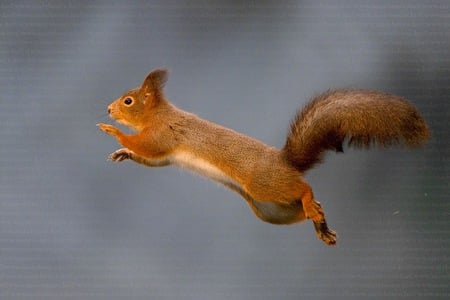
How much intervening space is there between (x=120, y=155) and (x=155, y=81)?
7.8 inches

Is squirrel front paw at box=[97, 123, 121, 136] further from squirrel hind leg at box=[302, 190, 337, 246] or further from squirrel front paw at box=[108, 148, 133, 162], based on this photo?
squirrel hind leg at box=[302, 190, 337, 246]

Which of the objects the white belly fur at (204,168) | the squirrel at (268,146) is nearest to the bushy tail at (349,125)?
the squirrel at (268,146)

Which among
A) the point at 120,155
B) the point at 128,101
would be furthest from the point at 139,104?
the point at 120,155

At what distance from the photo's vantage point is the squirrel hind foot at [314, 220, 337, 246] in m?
1.85

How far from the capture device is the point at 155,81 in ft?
6.70

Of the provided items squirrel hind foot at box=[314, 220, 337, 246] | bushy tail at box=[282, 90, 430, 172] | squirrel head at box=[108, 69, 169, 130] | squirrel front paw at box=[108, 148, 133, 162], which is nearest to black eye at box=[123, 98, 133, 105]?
squirrel head at box=[108, 69, 169, 130]

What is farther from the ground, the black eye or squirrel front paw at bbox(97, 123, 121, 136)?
squirrel front paw at bbox(97, 123, 121, 136)

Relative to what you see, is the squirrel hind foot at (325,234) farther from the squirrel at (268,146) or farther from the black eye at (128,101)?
the black eye at (128,101)

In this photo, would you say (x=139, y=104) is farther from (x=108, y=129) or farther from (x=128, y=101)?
(x=108, y=129)

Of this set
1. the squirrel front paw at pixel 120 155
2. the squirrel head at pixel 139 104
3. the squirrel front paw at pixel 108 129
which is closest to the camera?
the squirrel front paw at pixel 108 129

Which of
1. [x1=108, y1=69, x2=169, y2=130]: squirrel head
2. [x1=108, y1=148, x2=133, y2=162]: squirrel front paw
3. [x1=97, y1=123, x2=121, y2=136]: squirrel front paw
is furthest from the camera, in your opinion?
[x1=108, y1=69, x2=169, y2=130]: squirrel head

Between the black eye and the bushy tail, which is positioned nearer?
the bushy tail

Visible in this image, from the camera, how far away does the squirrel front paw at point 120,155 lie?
194 centimetres

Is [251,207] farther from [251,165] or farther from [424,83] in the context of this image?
[424,83]
